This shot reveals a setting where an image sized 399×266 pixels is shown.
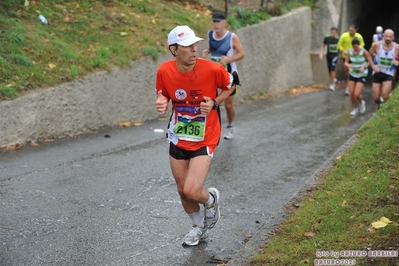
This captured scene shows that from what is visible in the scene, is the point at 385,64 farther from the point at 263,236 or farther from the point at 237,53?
the point at 263,236

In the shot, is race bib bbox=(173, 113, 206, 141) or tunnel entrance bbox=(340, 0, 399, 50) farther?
tunnel entrance bbox=(340, 0, 399, 50)

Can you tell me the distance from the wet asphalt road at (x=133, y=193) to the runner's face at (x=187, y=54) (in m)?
1.79

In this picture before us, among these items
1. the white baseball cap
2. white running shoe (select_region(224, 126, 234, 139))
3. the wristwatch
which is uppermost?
the white baseball cap

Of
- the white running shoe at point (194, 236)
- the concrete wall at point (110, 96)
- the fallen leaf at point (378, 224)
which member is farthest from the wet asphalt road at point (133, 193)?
the fallen leaf at point (378, 224)

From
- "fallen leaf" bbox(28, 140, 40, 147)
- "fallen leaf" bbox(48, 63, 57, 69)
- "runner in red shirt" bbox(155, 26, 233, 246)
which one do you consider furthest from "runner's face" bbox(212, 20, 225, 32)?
"runner in red shirt" bbox(155, 26, 233, 246)

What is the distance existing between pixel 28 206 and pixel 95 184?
1.27 m

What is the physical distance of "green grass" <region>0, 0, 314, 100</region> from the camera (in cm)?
1155

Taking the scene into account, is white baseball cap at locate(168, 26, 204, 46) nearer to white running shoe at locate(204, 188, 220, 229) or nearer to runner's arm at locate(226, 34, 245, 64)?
white running shoe at locate(204, 188, 220, 229)

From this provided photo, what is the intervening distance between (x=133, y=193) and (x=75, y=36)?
6438 millimetres

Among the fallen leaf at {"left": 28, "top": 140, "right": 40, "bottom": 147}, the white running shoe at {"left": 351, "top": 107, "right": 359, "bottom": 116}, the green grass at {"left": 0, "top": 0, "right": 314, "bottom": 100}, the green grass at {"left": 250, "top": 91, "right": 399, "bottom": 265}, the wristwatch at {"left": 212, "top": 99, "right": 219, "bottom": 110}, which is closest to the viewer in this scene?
the green grass at {"left": 250, "top": 91, "right": 399, "bottom": 265}

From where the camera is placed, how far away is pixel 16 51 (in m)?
11.8

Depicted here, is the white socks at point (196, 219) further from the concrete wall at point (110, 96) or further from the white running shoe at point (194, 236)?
the concrete wall at point (110, 96)

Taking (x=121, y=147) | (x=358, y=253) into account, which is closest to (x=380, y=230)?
(x=358, y=253)

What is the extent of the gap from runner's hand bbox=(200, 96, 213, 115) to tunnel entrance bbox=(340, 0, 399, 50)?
2094cm
